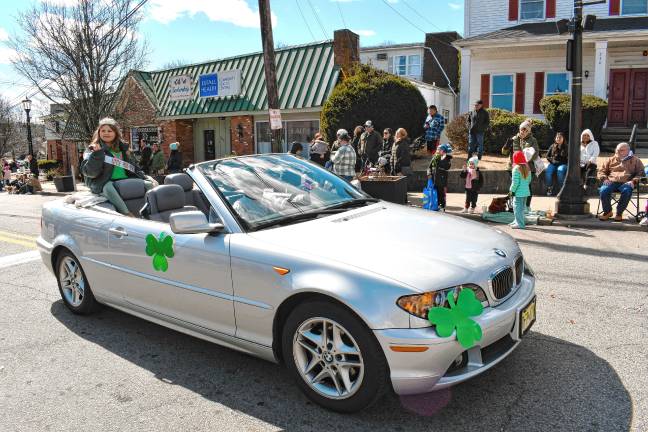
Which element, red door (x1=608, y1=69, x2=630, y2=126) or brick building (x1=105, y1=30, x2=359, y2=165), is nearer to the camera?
brick building (x1=105, y1=30, x2=359, y2=165)

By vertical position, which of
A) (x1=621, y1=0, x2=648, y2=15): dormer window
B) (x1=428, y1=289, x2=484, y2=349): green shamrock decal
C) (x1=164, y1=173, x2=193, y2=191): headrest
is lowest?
(x1=428, y1=289, x2=484, y2=349): green shamrock decal

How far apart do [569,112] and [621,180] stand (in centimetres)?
673

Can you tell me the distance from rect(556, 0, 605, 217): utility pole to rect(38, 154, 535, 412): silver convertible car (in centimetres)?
667

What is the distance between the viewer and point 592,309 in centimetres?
478

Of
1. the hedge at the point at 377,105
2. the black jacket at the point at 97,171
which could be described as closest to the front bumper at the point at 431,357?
the black jacket at the point at 97,171

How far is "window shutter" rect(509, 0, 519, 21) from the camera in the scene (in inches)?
821

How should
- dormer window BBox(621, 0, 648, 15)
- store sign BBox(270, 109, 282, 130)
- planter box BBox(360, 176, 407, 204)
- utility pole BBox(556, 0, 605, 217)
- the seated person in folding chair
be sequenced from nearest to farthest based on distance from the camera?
the seated person in folding chair → utility pole BBox(556, 0, 605, 217) → planter box BBox(360, 176, 407, 204) → store sign BBox(270, 109, 282, 130) → dormer window BBox(621, 0, 648, 15)

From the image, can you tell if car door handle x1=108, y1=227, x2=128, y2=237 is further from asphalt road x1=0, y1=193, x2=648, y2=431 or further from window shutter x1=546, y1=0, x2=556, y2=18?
window shutter x1=546, y1=0, x2=556, y2=18

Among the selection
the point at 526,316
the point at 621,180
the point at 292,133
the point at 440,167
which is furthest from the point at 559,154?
the point at 292,133

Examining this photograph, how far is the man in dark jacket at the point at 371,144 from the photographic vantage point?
42.7ft

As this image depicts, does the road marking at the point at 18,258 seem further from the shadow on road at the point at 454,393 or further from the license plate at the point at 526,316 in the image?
the license plate at the point at 526,316

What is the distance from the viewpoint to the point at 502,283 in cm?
321

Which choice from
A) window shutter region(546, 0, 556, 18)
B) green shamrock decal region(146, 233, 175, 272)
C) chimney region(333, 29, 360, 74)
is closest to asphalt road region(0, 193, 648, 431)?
green shamrock decal region(146, 233, 175, 272)

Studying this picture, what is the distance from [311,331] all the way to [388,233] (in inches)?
32.1
